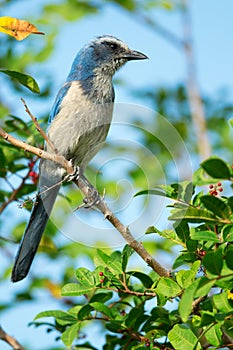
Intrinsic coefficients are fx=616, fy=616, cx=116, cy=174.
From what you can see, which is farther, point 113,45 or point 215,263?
point 113,45

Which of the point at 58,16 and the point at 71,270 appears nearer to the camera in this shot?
the point at 71,270

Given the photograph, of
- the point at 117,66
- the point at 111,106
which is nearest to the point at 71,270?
the point at 111,106

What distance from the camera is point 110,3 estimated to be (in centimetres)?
613

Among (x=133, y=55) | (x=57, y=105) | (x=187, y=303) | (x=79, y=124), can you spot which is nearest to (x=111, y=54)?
(x=133, y=55)

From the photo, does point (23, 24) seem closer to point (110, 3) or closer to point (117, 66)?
point (117, 66)

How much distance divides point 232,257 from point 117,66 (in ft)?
11.6

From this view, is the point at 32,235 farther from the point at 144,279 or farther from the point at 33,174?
the point at 144,279

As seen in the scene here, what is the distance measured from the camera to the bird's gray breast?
4812 millimetres

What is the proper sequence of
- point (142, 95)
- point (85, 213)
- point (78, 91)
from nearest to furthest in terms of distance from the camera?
point (85, 213) → point (78, 91) → point (142, 95)

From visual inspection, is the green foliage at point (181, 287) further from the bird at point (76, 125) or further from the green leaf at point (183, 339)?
the bird at point (76, 125)

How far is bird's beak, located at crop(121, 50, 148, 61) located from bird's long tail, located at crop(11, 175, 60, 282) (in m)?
1.40

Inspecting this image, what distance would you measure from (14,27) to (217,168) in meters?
1.42

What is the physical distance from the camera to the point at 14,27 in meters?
2.98

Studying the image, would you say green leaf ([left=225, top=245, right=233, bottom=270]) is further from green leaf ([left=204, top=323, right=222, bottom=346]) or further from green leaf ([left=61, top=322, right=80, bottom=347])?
green leaf ([left=61, top=322, right=80, bottom=347])
